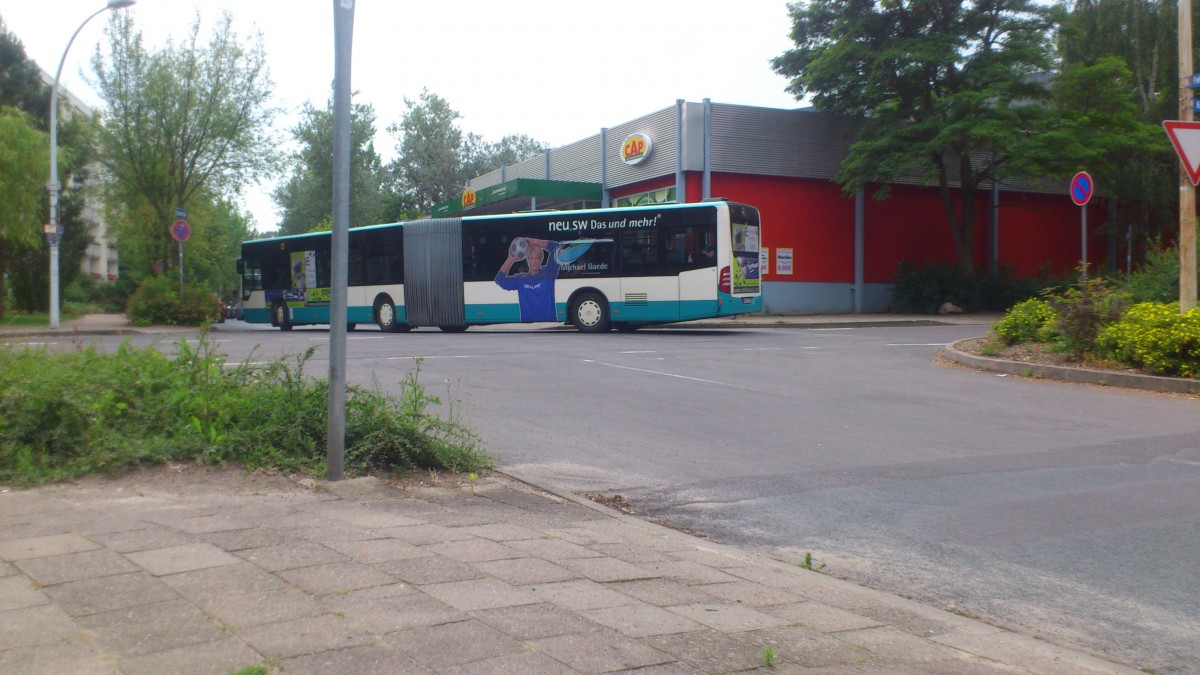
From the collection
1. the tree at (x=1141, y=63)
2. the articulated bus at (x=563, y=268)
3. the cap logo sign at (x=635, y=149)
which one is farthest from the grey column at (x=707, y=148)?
the tree at (x=1141, y=63)

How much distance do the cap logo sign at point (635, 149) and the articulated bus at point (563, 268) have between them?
10726 millimetres

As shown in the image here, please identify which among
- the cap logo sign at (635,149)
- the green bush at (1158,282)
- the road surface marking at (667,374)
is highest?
the cap logo sign at (635,149)

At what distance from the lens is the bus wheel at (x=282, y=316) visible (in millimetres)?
30047

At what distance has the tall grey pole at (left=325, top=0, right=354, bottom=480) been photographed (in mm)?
6324

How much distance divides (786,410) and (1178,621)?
649 centimetres

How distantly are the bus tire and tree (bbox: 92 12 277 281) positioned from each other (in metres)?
10.6

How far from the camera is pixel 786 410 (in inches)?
433

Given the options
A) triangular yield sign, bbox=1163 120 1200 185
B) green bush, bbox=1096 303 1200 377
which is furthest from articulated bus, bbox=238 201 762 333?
triangular yield sign, bbox=1163 120 1200 185

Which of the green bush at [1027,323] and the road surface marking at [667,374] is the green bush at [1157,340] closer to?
the green bush at [1027,323]

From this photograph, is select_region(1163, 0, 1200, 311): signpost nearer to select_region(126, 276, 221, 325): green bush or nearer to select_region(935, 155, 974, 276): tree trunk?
select_region(935, 155, 974, 276): tree trunk

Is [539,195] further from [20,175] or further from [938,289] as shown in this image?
[20,175]

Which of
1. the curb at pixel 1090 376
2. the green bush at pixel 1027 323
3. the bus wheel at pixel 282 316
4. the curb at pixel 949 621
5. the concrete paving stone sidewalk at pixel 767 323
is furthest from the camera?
the bus wheel at pixel 282 316

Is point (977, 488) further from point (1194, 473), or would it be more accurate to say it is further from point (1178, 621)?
point (1178, 621)

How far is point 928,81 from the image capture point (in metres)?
32.9
